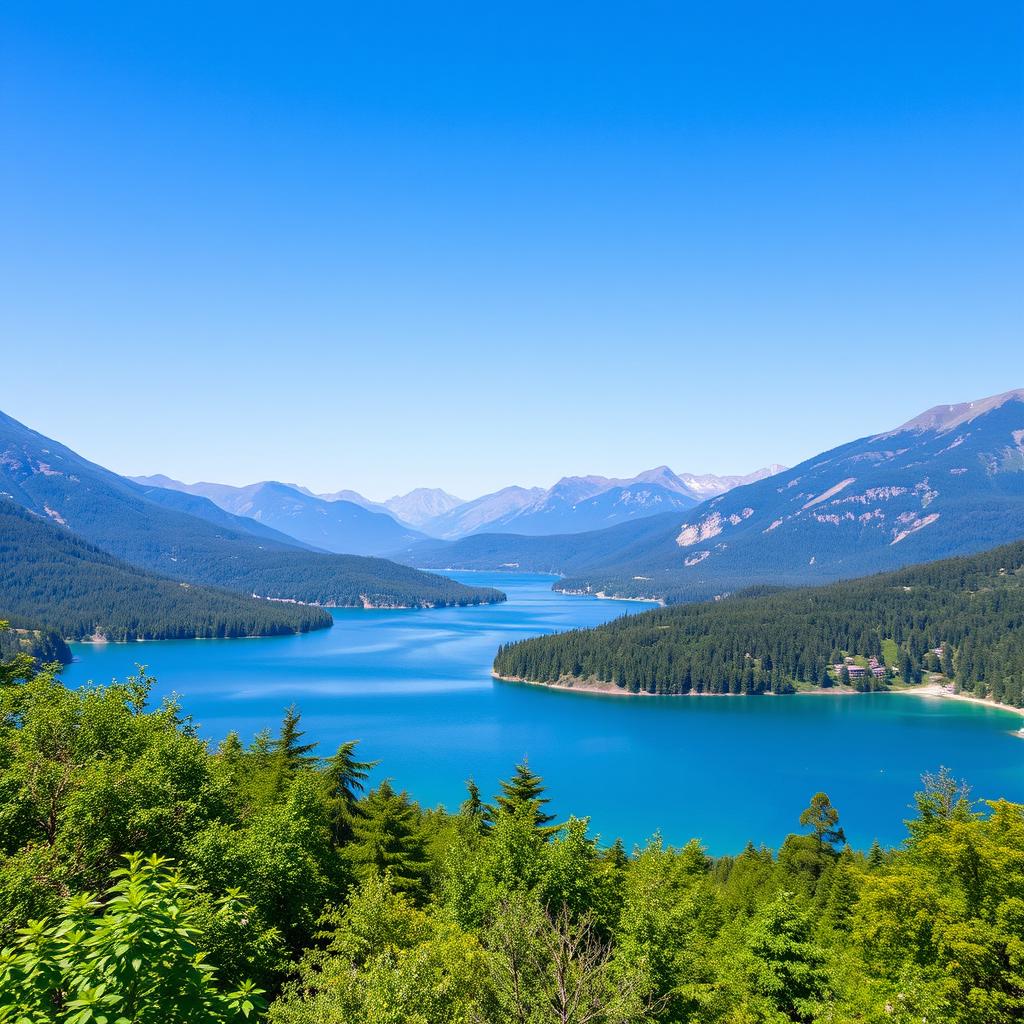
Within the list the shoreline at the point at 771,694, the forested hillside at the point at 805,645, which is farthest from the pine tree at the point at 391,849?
the forested hillside at the point at 805,645

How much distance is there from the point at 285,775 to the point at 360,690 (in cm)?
10138

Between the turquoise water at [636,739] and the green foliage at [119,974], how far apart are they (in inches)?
2012

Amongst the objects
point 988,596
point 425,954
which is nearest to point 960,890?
point 425,954

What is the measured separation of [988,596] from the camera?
16838cm

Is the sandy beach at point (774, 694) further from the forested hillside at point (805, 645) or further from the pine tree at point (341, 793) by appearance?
the pine tree at point (341, 793)

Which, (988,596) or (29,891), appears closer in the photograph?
(29,891)

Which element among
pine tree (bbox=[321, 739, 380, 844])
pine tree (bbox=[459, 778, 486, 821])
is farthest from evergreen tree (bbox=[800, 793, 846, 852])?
pine tree (bbox=[321, 739, 380, 844])

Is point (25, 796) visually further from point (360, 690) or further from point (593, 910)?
point (360, 690)

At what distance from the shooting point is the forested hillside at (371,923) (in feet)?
28.5

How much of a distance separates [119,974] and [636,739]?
4076 inches

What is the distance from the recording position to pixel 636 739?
104250 millimetres

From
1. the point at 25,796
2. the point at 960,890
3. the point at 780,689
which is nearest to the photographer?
the point at 25,796

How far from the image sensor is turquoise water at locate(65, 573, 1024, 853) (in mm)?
73312

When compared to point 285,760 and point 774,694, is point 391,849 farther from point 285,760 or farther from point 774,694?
point 774,694
